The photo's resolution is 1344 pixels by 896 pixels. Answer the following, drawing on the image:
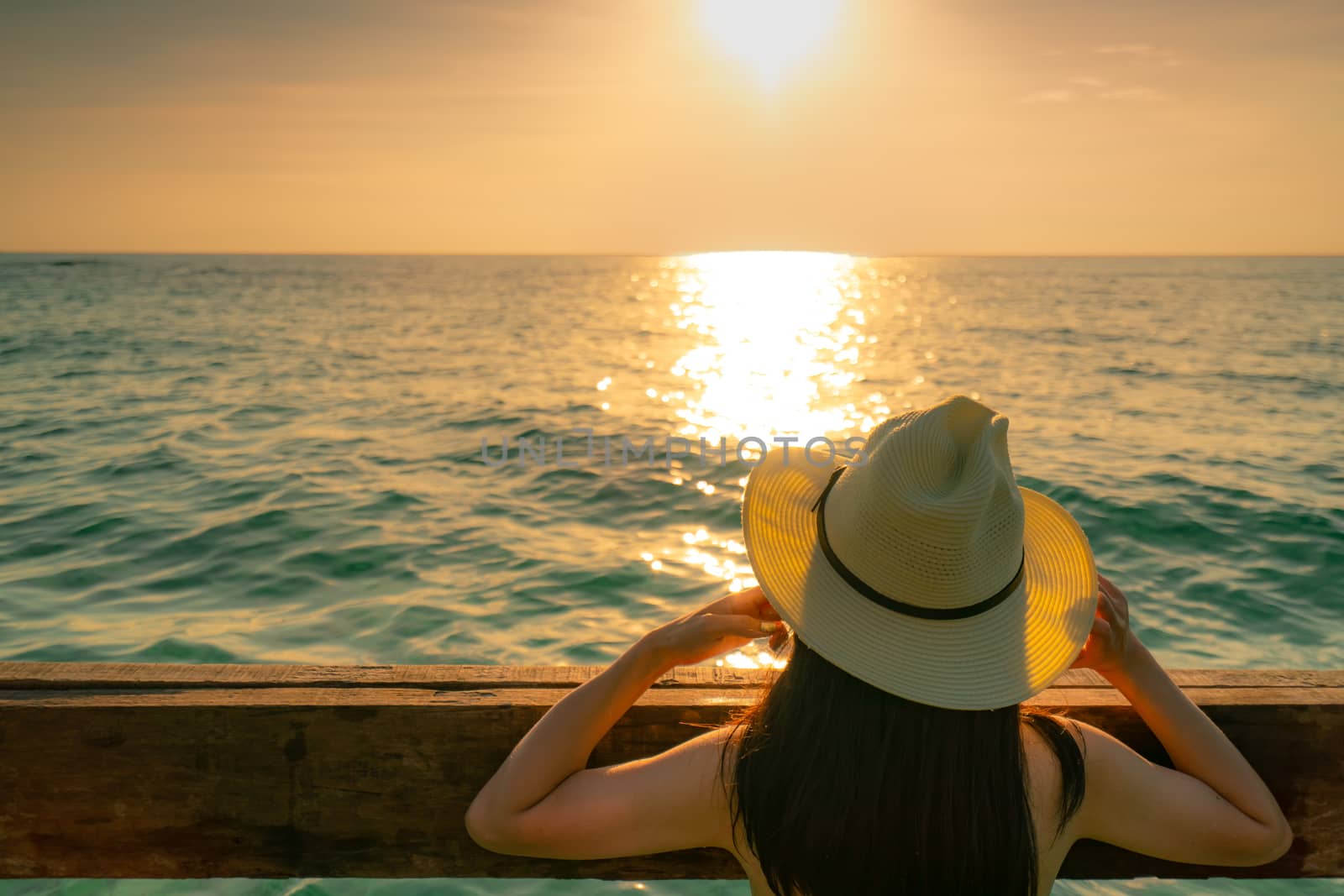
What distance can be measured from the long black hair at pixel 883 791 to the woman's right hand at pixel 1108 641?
8.0 inches

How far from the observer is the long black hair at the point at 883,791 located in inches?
53.4

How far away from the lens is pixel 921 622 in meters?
1.32

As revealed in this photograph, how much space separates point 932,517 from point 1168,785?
0.62m

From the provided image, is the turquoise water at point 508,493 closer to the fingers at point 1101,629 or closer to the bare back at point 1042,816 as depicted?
the bare back at point 1042,816

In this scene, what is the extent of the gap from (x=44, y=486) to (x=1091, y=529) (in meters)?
9.39

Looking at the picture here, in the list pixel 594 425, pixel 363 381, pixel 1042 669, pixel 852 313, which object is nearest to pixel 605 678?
pixel 1042 669

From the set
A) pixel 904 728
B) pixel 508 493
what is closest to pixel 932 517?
pixel 904 728

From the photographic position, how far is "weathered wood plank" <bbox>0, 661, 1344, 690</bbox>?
164 cm

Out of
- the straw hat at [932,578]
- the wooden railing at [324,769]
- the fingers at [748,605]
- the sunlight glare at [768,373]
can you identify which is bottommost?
the sunlight glare at [768,373]

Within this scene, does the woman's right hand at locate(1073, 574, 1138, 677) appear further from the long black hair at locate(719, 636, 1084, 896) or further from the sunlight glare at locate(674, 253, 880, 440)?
the sunlight glare at locate(674, 253, 880, 440)

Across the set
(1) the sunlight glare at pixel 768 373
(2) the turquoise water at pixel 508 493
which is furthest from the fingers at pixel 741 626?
(1) the sunlight glare at pixel 768 373

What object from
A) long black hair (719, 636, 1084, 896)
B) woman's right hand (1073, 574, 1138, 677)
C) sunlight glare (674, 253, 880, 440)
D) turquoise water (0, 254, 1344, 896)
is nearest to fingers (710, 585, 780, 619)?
long black hair (719, 636, 1084, 896)

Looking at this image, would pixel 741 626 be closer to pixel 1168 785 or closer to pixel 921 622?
pixel 921 622

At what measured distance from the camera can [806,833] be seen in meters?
1.37
